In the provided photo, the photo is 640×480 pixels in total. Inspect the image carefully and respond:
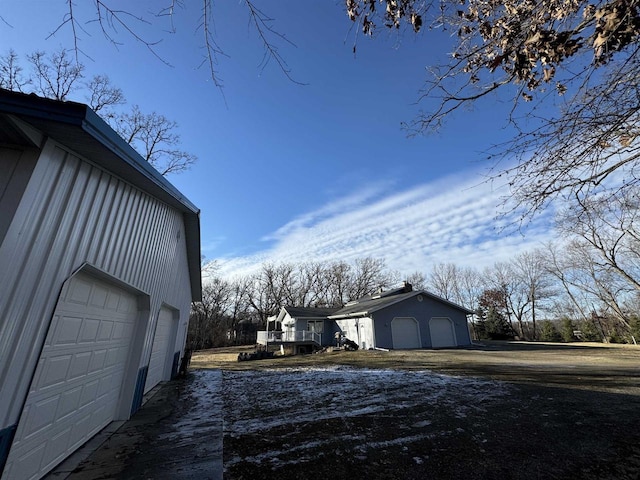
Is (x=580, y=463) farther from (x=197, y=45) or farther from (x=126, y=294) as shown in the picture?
(x=126, y=294)

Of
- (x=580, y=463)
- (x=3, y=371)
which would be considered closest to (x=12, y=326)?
(x=3, y=371)

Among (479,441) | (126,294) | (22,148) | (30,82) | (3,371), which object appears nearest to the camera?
(3,371)

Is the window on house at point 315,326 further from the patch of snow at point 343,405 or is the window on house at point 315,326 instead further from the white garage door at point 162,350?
the white garage door at point 162,350

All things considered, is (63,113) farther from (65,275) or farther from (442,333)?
(442,333)

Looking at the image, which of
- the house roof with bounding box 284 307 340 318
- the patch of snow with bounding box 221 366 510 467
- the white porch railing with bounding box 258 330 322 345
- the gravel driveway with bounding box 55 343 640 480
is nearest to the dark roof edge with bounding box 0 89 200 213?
the gravel driveway with bounding box 55 343 640 480

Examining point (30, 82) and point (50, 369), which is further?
point (30, 82)

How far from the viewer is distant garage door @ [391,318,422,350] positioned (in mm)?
19578

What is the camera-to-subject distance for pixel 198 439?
13.3 ft

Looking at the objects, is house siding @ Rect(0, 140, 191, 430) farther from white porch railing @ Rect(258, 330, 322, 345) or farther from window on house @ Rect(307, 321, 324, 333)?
window on house @ Rect(307, 321, 324, 333)

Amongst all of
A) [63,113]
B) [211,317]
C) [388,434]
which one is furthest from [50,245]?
[211,317]

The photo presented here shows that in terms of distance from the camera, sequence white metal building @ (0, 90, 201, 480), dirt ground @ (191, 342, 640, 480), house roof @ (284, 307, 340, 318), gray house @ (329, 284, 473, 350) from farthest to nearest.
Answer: house roof @ (284, 307, 340, 318), gray house @ (329, 284, 473, 350), dirt ground @ (191, 342, 640, 480), white metal building @ (0, 90, 201, 480)

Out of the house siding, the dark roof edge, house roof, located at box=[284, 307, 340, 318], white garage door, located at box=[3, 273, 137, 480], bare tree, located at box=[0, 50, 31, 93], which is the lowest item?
white garage door, located at box=[3, 273, 137, 480]

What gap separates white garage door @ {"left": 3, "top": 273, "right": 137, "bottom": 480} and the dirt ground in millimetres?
1858

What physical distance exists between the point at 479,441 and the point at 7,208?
5675 mm
